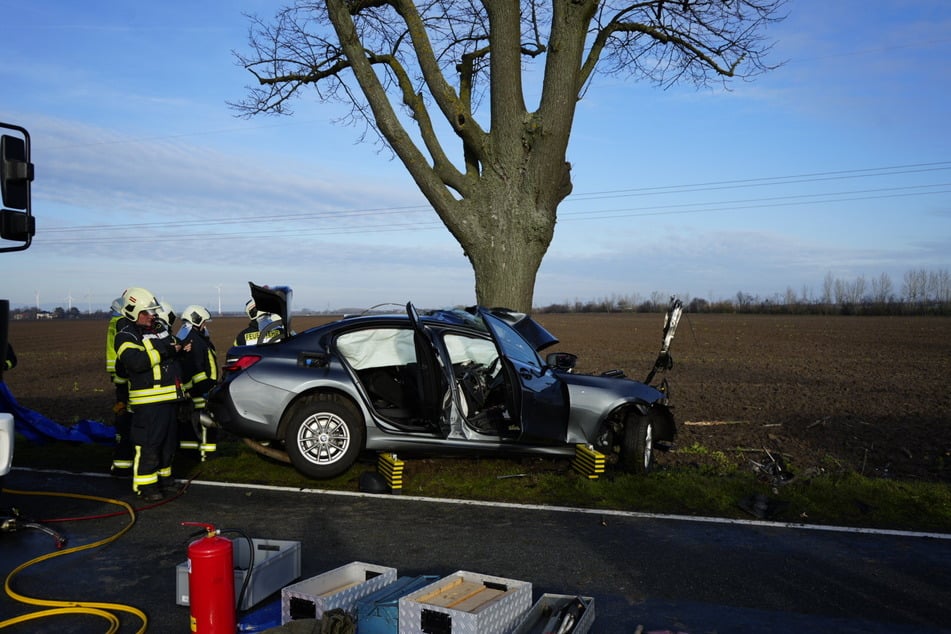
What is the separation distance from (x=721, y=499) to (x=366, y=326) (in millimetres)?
4015

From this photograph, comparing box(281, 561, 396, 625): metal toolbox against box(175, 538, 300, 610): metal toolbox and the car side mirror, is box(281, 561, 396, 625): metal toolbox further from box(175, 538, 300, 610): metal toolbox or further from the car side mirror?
the car side mirror

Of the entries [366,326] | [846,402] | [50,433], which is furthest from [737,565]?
[846,402]

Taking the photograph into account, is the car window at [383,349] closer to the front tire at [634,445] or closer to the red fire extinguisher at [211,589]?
the front tire at [634,445]

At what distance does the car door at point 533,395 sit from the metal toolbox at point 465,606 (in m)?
3.55

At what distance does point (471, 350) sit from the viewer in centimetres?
971

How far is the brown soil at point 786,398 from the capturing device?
37.2 feet

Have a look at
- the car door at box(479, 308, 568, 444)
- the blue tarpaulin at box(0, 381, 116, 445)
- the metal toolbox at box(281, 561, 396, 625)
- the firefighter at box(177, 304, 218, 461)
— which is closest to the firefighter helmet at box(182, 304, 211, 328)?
the firefighter at box(177, 304, 218, 461)

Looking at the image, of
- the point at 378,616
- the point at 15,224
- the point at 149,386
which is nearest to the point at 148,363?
the point at 149,386

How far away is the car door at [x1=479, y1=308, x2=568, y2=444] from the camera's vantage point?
8.19 m

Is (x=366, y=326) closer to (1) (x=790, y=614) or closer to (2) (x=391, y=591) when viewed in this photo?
(2) (x=391, y=591)

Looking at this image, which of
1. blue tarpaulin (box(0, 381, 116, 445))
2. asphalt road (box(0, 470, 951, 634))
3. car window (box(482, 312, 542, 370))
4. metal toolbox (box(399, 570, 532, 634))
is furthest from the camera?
blue tarpaulin (box(0, 381, 116, 445))

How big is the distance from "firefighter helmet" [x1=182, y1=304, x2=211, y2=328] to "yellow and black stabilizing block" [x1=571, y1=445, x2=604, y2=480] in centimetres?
487


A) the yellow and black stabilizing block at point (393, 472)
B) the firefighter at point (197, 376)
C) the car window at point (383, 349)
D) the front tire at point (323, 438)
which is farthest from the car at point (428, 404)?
the firefighter at point (197, 376)

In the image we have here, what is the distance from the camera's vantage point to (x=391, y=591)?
4617 millimetres
